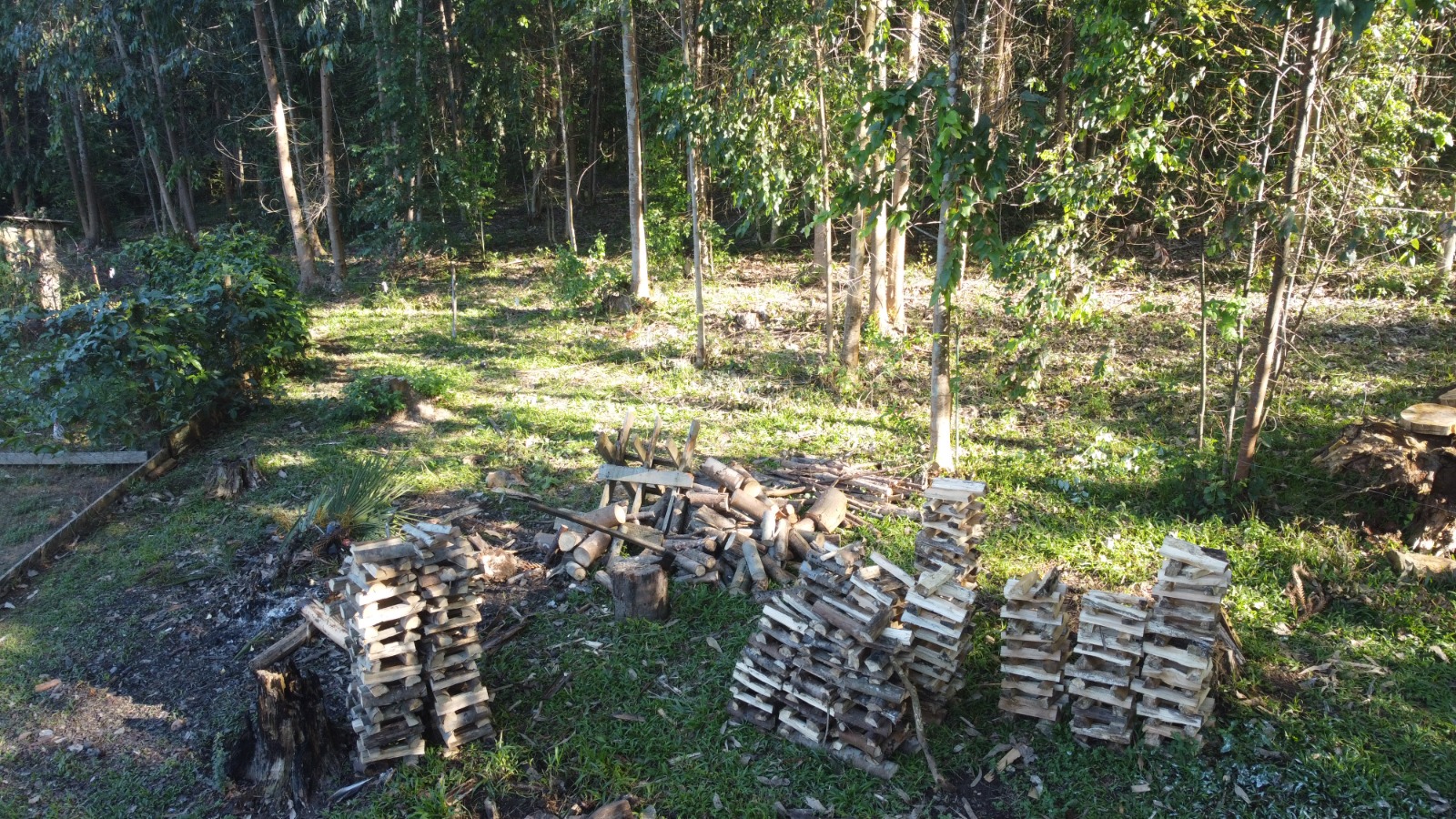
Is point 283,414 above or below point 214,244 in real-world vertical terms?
below

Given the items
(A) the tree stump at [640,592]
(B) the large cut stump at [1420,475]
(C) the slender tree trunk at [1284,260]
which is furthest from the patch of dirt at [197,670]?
(B) the large cut stump at [1420,475]

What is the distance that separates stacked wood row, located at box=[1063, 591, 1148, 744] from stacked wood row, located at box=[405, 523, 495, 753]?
3.46 metres

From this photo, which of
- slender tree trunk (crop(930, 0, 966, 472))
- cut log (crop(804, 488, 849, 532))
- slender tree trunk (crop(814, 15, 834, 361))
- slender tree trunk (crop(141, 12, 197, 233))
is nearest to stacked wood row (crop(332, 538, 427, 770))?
cut log (crop(804, 488, 849, 532))

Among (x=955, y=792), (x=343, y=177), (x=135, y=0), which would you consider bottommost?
(x=955, y=792)

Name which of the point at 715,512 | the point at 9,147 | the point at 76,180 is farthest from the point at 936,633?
the point at 9,147

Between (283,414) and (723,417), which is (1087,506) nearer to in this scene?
(723,417)

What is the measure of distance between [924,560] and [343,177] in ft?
85.1

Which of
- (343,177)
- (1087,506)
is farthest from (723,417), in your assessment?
(343,177)

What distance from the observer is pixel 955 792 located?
4.59 m

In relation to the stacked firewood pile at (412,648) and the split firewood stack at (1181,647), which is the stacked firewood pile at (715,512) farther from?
the split firewood stack at (1181,647)

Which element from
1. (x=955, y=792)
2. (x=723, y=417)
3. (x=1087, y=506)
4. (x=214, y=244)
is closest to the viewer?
(x=955, y=792)

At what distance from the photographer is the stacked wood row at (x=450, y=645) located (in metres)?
4.98

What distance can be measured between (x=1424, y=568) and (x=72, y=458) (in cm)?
1271

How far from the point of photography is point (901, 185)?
1052 centimetres
